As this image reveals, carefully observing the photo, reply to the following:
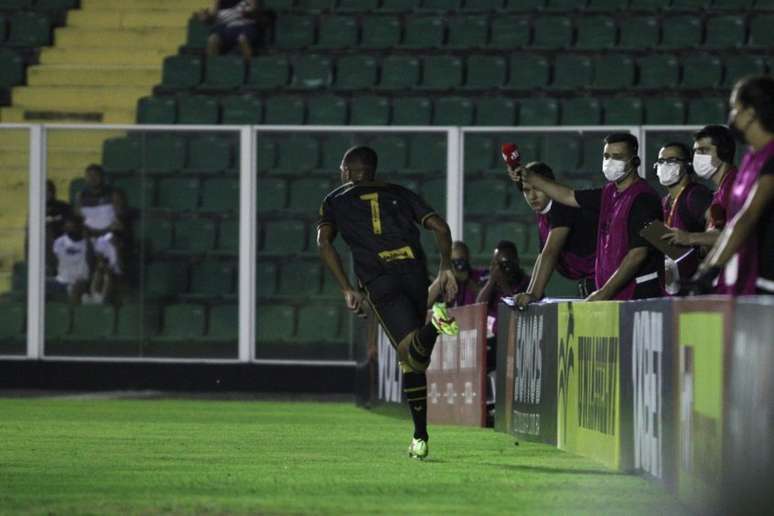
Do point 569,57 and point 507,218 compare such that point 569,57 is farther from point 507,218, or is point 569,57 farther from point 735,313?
point 735,313

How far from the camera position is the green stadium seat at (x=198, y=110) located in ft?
76.2

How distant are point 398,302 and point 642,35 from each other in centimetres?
1307

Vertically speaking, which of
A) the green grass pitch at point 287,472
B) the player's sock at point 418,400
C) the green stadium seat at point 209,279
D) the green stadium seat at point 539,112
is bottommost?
the green grass pitch at point 287,472

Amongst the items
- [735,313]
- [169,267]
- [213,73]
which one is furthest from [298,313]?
[735,313]

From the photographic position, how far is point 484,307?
Answer: 14797 millimetres

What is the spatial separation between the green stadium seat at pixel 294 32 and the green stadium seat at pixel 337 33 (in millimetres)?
146

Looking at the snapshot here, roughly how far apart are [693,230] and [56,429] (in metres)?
5.29

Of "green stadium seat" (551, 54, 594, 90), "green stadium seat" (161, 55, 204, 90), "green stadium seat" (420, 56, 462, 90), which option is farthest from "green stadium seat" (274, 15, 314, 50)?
"green stadium seat" (551, 54, 594, 90)

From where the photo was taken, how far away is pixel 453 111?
22.6 m

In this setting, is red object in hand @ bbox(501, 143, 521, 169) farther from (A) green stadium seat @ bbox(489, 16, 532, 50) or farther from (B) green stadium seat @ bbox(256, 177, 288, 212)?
(A) green stadium seat @ bbox(489, 16, 532, 50)

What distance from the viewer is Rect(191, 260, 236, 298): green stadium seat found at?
66.9 ft

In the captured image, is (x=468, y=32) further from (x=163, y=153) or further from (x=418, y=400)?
(x=418, y=400)

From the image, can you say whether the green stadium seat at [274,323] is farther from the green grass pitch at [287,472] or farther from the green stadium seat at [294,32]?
the green stadium seat at [294,32]

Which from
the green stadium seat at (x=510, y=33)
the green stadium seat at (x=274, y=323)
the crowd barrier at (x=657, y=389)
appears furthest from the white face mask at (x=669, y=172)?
the green stadium seat at (x=510, y=33)
